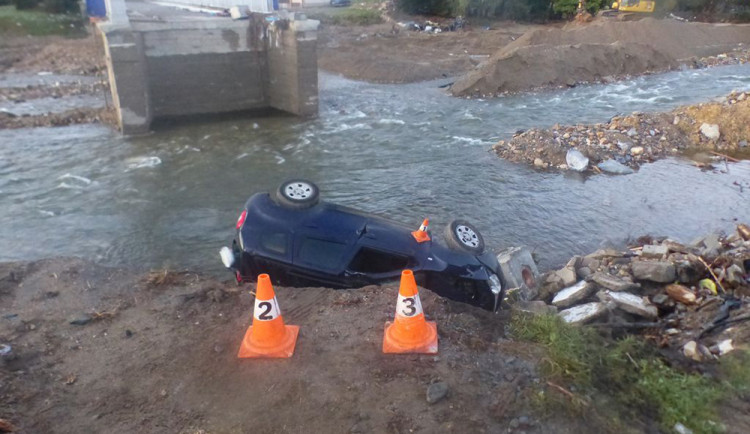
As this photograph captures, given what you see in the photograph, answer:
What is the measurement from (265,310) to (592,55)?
79.4 feet

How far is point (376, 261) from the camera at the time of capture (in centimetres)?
655

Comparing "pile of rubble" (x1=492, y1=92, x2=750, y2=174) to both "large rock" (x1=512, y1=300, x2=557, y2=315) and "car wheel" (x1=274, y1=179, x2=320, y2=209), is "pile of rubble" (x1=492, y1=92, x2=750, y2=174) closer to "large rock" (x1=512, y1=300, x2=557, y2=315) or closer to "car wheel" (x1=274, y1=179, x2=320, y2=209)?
"large rock" (x1=512, y1=300, x2=557, y2=315)

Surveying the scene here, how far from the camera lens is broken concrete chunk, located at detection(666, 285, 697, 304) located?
651 centimetres

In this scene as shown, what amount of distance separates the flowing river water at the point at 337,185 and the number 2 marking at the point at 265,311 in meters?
4.25

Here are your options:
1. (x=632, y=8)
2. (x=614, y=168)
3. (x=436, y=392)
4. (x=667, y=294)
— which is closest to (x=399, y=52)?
(x=614, y=168)

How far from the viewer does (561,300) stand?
6.88m

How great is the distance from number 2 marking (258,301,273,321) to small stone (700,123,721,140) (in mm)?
15199

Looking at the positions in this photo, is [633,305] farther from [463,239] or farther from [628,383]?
[463,239]

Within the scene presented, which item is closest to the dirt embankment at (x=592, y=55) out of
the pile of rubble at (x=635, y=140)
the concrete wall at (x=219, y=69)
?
the concrete wall at (x=219, y=69)

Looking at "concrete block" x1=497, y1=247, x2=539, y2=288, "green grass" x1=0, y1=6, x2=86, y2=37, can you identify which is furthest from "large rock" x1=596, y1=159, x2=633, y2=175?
"green grass" x1=0, y1=6, x2=86, y2=37

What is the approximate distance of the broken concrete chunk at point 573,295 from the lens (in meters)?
6.85

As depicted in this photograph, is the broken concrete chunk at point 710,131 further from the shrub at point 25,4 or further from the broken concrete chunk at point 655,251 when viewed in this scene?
the shrub at point 25,4

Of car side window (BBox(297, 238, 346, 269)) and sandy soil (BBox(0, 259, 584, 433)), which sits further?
car side window (BBox(297, 238, 346, 269))

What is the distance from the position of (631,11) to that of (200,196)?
125ft
